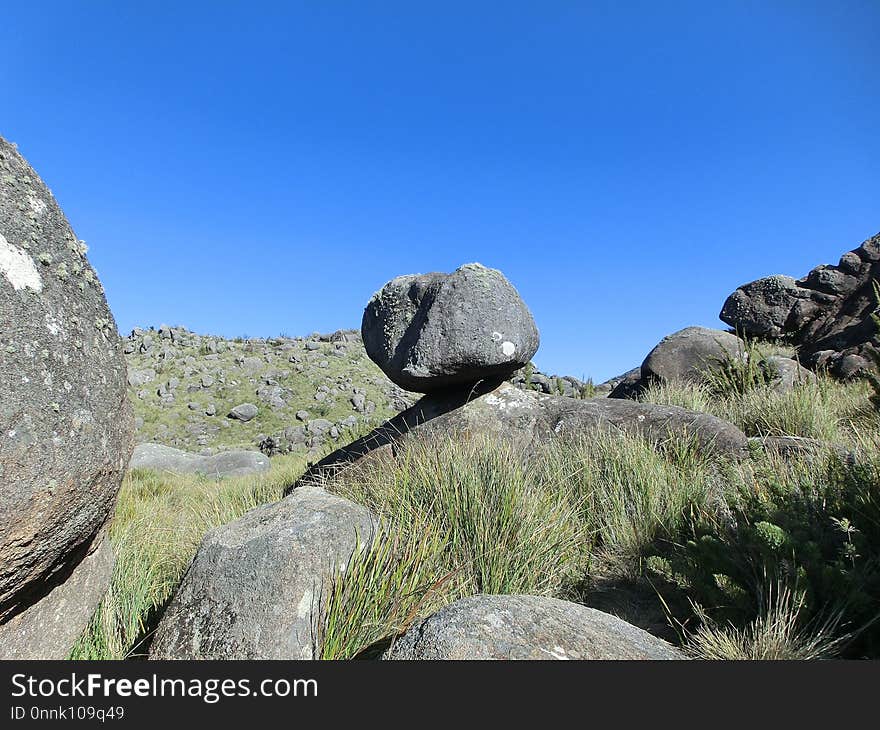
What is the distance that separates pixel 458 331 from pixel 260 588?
14.9 feet

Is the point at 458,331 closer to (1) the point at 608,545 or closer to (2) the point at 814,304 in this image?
(1) the point at 608,545

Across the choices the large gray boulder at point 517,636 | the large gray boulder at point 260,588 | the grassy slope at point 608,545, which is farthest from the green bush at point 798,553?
the large gray boulder at point 260,588

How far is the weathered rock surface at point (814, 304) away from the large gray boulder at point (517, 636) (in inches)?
493

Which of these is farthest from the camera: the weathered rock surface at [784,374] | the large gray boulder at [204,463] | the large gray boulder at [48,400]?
the large gray boulder at [204,463]

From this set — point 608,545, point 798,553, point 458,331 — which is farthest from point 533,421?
point 798,553

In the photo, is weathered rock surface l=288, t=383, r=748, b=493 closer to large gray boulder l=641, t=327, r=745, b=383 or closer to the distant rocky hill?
large gray boulder l=641, t=327, r=745, b=383

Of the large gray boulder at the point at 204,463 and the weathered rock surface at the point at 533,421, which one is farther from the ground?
the large gray boulder at the point at 204,463

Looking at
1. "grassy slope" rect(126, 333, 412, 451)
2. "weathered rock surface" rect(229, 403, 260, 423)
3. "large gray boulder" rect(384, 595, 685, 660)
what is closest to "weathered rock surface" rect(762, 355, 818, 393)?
"large gray boulder" rect(384, 595, 685, 660)

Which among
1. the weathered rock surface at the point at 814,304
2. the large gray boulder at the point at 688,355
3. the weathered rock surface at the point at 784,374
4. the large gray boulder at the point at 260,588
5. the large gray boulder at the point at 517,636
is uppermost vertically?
the weathered rock surface at the point at 814,304

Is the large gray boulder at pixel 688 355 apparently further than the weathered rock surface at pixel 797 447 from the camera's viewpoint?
Yes

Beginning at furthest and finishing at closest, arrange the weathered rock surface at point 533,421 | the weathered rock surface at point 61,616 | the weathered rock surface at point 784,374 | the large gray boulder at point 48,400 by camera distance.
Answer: the weathered rock surface at point 784,374
the weathered rock surface at point 533,421
the weathered rock surface at point 61,616
the large gray boulder at point 48,400

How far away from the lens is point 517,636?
2.45m

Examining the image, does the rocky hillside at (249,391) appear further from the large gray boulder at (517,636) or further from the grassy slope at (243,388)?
the large gray boulder at (517,636)

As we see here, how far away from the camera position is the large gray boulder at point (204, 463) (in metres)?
16.0
